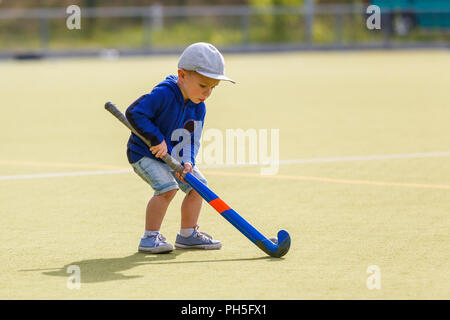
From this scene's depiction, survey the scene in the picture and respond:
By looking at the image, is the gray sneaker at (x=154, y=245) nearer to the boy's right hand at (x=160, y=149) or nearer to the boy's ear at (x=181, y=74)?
the boy's right hand at (x=160, y=149)

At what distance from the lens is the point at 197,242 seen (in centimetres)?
582

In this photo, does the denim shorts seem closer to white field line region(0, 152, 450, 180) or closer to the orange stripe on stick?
the orange stripe on stick

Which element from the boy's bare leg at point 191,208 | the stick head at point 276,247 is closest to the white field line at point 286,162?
the boy's bare leg at point 191,208

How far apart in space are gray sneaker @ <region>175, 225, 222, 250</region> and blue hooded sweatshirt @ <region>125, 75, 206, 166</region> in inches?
17.6

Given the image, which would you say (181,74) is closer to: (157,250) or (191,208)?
(191,208)

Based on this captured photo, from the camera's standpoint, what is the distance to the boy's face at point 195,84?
18.4 feet

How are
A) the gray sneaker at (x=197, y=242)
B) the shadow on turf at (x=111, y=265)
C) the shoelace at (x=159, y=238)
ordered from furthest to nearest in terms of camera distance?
the gray sneaker at (x=197, y=242), the shoelace at (x=159, y=238), the shadow on turf at (x=111, y=265)

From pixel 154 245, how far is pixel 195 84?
3.23 ft

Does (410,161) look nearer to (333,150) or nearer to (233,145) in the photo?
(333,150)

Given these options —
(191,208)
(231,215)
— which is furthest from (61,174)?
(231,215)

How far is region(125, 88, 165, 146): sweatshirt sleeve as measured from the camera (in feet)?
18.1

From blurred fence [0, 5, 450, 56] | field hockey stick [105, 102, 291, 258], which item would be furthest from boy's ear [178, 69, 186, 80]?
blurred fence [0, 5, 450, 56]

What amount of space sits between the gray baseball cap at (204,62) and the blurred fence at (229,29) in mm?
28440

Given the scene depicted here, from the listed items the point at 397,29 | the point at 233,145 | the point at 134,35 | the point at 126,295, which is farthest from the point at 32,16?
the point at 126,295
